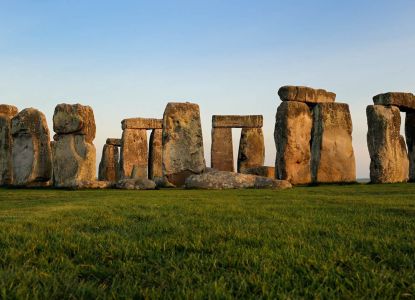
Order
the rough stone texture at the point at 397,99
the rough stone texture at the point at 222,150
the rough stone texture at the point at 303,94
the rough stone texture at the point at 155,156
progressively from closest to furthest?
the rough stone texture at the point at 397,99 → the rough stone texture at the point at 303,94 → the rough stone texture at the point at 155,156 → the rough stone texture at the point at 222,150

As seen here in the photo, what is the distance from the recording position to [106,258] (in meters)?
2.87

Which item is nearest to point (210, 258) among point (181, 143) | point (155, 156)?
point (181, 143)

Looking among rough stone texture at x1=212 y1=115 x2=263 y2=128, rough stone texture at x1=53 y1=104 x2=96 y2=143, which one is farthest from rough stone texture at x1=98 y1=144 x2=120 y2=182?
rough stone texture at x1=53 y1=104 x2=96 y2=143

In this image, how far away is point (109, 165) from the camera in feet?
81.1

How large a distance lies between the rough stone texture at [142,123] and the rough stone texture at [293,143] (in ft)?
29.0

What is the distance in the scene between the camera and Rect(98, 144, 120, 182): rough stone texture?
966 inches

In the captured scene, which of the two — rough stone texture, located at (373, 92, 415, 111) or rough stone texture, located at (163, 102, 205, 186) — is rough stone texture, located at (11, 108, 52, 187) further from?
rough stone texture, located at (373, 92, 415, 111)

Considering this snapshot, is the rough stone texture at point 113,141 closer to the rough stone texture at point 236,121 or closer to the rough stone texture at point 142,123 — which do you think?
the rough stone texture at point 142,123

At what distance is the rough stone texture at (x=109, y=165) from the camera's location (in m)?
24.5

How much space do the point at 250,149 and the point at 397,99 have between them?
9.06 m

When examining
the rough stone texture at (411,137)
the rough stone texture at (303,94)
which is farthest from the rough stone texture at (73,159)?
the rough stone texture at (411,137)

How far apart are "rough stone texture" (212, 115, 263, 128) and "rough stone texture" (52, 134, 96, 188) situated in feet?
30.0

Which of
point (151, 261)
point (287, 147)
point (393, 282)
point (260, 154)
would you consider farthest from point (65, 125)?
point (393, 282)

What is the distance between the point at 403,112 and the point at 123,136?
13.7 meters
